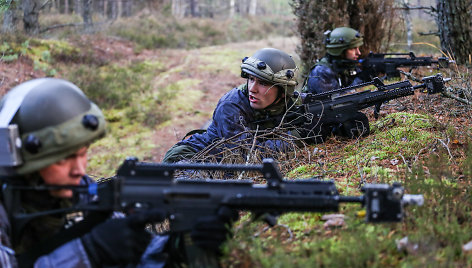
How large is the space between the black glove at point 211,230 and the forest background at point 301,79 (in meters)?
0.09

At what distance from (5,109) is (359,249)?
2.16 metres

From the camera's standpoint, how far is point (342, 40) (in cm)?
873

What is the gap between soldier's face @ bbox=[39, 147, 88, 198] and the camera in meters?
2.65

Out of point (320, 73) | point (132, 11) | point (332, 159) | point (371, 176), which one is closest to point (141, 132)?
point (320, 73)

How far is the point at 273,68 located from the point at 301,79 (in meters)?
5.75

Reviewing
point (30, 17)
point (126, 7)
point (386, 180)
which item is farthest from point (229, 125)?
point (126, 7)

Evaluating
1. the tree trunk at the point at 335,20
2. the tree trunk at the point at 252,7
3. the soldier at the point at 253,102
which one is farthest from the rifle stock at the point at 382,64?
the tree trunk at the point at 252,7

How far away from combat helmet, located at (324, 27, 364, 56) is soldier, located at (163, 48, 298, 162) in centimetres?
320

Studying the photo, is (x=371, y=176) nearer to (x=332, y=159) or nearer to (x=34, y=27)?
(x=332, y=159)

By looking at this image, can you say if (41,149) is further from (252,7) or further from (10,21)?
(252,7)

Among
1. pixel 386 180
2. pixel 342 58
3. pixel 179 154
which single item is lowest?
pixel 179 154

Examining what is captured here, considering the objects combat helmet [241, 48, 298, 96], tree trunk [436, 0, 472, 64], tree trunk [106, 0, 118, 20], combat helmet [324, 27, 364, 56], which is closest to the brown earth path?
combat helmet [324, 27, 364, 56]

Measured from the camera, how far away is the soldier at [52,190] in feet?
8.19

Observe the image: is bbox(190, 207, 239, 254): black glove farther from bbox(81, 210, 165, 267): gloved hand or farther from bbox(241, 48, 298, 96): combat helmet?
bbox(241, 48, 298, 96): combat helmet
